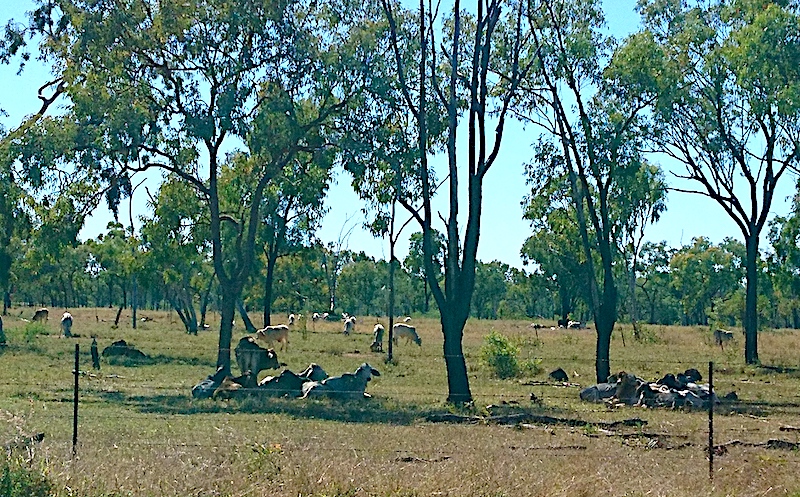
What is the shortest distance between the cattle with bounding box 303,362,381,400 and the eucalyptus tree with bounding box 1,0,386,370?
9.75 feet

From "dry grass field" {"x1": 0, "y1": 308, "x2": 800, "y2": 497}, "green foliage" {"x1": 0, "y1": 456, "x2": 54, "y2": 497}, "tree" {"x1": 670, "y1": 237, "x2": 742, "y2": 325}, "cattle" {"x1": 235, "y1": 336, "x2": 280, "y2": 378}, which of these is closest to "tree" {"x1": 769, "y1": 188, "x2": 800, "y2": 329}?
"dry grass field" {"x1": 0, "y1": 308, "x2": 800, "y2": 497}

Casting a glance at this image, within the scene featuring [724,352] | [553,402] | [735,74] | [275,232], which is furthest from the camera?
[275,232]

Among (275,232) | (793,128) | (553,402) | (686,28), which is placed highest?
(686,28)

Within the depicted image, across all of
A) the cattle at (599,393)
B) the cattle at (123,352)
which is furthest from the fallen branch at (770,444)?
the cattle at (123,352)

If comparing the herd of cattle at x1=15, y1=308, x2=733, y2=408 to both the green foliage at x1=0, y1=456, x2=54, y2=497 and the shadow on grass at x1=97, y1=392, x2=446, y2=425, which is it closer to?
the shadow on grass at x1=97, y1=392, x2=446, y2=425

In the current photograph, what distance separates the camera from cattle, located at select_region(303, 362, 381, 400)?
73.7ft

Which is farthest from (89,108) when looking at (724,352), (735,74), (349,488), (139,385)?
(724,352)

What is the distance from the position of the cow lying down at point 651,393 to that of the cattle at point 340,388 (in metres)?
5.16

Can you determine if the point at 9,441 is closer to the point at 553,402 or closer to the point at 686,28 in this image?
the point at 553,402

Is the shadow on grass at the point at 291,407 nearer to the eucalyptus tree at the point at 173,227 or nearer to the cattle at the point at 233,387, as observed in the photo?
the cattle at the point at 233,387

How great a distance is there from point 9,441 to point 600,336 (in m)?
21.1

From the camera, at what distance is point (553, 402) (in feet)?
75.3

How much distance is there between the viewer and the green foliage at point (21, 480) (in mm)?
9102

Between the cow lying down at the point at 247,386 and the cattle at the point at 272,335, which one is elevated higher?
the cattle at the point at 272,335
